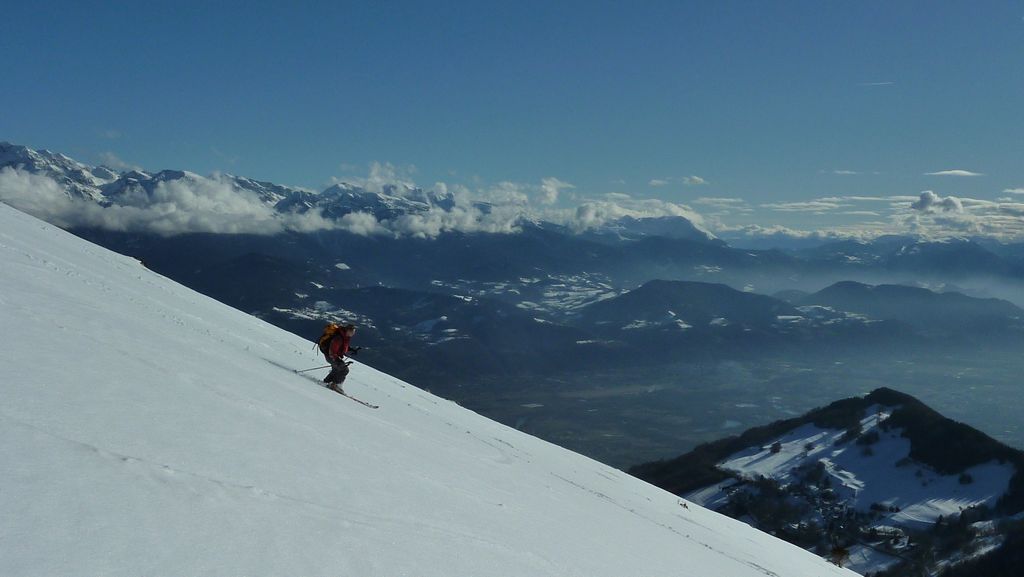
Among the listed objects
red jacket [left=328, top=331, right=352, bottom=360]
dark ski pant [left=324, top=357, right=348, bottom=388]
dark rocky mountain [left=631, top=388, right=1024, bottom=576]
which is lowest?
dark rocky mountain [left=631, top=388, right=1024, bottom=576]

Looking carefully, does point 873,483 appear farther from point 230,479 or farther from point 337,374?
point 230,479

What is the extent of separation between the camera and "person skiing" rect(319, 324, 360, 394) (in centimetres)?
1636

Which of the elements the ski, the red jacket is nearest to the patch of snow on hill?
the red jacket

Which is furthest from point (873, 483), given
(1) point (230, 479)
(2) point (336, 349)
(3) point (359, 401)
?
(1) point (230, 479)

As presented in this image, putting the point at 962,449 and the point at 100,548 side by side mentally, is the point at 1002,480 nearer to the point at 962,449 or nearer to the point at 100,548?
the point at 962,449

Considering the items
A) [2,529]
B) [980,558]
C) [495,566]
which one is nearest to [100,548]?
[2,529]

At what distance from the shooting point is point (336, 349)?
1686 cm

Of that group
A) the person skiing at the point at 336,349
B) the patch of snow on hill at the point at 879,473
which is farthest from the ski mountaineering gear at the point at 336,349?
the patch of snow on hill at the point at 879,473

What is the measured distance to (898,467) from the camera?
98188 millimetres

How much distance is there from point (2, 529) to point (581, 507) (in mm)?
10013

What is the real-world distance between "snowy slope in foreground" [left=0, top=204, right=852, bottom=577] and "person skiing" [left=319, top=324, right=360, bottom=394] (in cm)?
108

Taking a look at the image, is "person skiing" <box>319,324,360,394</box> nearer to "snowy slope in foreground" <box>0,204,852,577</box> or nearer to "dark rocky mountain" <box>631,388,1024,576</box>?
"snowy slope in foreground" <box>0,204,852,577</box>

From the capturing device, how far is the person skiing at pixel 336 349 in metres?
16.4

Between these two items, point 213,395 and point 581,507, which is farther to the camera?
point 581,507
